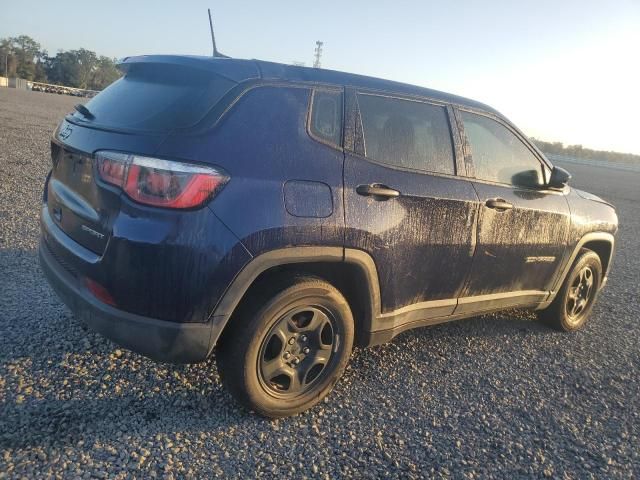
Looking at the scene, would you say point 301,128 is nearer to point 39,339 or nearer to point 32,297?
point 39,339

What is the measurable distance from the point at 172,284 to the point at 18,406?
1094 mm

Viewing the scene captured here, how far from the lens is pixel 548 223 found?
13.0 ft

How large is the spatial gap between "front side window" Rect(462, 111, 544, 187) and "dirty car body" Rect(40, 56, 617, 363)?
1.0 inches

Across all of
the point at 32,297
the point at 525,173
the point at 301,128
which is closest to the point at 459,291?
the point at 525,173

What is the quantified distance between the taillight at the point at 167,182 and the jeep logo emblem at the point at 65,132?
A: 747 millimetres

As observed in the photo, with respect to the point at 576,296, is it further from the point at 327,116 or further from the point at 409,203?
the point at 327,116

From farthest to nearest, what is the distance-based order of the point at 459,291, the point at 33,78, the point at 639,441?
the point at 33,78, the point at 459,291, the point at 639,441

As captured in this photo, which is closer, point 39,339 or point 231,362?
point 231,362

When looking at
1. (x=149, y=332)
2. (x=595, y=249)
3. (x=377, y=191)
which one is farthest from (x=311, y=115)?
(x=595, y=249)

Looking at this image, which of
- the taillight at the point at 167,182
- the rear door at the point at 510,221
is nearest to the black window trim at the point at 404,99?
the rear door at the point at 510,221

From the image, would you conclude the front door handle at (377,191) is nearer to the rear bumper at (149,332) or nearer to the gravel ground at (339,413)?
the rear bumper at (149,332)

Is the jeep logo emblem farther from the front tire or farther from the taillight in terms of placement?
the front tire

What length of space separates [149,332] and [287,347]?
765mm

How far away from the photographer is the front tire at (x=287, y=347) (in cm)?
256
